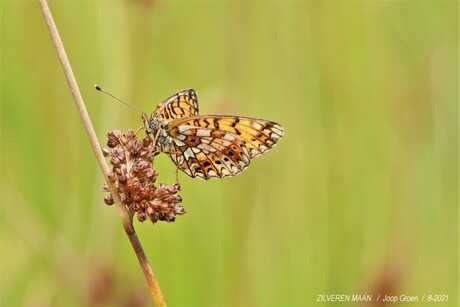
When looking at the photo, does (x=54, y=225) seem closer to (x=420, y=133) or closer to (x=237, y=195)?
(x=237, y=195)

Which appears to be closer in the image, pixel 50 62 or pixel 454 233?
pixel 454 233

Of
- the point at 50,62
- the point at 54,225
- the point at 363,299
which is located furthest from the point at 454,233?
the point at 50,62

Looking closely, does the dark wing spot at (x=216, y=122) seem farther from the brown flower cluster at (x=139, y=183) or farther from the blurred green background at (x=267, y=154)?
the blurred green background at (x=267, y=154)

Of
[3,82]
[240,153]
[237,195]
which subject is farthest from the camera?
[3,82]

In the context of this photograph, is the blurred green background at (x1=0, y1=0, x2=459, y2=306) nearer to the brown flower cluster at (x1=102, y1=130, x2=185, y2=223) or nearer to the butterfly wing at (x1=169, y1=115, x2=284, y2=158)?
the butterfly wing at (x1=169, y1=115, x2=284, y2=158)

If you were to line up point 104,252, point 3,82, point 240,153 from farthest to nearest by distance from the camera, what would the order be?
point 3,82, point 104,252, point 240,153

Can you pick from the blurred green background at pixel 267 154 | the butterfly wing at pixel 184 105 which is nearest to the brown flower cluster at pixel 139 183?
the butterfly wing at pixel 184 105
